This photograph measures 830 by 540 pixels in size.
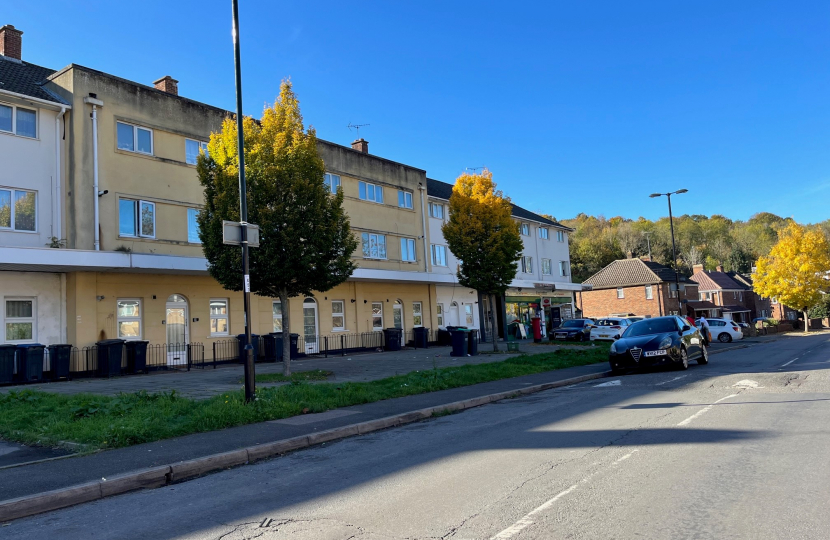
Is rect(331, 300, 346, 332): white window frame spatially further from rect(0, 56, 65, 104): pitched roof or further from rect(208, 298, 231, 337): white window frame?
rect(0, 56, 65, 104): pitched roof

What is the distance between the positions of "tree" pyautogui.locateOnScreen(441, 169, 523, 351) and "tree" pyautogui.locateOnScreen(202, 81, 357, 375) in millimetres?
8961

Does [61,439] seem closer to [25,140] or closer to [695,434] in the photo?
[695,434]

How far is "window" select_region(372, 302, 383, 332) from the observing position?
97.2 feet

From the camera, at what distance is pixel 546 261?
45781mm

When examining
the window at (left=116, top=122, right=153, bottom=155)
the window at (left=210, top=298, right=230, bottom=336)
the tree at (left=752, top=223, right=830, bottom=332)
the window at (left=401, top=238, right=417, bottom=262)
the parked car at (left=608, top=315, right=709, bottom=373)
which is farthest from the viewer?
the tree at (left=752, top=223, right=830, bottom=332)

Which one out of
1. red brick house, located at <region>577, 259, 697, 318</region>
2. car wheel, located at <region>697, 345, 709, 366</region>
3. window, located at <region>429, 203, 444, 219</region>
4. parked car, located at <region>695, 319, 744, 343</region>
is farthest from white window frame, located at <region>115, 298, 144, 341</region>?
red brick house, located at <region>577, 259, 697, 318</region>

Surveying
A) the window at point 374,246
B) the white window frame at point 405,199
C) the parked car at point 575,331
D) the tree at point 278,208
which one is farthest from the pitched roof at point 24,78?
the parked car at point 575,331

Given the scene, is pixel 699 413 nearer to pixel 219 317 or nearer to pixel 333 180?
pixel 219 317

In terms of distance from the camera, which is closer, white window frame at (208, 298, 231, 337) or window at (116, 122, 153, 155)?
window at (116, 122, 153, 155)

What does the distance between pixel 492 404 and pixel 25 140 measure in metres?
16.3

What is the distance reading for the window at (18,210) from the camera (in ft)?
58.5

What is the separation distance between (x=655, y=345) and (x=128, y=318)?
16429mm

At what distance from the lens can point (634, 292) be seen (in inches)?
2258

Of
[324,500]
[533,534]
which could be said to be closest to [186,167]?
[324,500]
